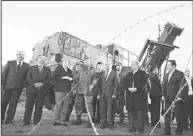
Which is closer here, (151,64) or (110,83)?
(110,83)

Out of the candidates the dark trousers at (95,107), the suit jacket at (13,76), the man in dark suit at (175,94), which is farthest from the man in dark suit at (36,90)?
the man in dark suit at (175,94)

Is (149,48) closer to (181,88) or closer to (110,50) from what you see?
(181,88)

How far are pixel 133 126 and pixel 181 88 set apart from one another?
50.3 inches

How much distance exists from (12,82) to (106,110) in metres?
2.15

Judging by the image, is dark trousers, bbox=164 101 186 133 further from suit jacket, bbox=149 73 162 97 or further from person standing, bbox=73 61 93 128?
person standing, bbox=73 61 93 128

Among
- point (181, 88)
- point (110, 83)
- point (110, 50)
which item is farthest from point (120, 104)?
point (110, 50)

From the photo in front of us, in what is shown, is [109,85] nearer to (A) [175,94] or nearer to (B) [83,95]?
(B) [83,95]

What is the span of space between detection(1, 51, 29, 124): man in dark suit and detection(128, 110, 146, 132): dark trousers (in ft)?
8.14

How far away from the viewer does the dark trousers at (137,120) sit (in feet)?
12.7

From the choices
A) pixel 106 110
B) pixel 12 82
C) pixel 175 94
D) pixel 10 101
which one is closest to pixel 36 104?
pixel 10 101

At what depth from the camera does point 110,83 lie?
4.46m

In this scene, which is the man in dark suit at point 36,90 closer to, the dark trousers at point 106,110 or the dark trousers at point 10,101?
the dark trousers at point 10,101

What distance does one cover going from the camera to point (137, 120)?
3.96 meters

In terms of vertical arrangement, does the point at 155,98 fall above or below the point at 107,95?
below
